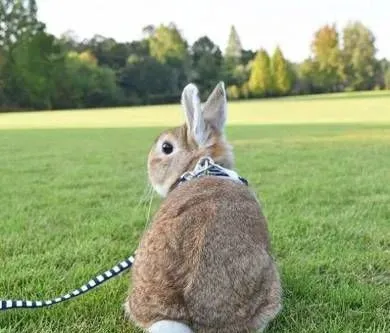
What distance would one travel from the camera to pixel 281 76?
68750mm

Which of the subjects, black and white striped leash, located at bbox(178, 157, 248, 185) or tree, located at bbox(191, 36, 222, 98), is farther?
tree, located at bbox(191, 36, 222, 98)

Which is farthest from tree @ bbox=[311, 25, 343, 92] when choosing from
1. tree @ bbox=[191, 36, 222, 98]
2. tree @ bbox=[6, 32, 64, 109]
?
tree @ bbox=[6, 32, 64, 109]

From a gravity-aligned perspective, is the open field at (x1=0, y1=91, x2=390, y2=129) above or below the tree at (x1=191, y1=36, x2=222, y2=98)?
below

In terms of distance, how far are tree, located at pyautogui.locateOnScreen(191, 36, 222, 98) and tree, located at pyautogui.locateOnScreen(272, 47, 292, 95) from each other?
6249 millimetres

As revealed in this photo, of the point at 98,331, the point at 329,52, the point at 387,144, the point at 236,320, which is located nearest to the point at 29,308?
the point at 98,331

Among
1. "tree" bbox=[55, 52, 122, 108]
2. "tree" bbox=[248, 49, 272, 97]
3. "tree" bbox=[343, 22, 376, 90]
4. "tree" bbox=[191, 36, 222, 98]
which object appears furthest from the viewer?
"tree" bbox=[343, 22, 376, 90]

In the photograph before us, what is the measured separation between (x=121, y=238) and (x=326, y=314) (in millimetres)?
2004

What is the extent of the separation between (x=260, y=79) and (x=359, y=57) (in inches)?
494

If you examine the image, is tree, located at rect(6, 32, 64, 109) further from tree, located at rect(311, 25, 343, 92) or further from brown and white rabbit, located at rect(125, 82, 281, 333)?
brown and white rabbit, located at rect(125, 82, 281, 333)

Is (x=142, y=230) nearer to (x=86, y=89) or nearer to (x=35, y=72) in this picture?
(x=86, y=89)

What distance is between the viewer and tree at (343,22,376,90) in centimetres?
6875

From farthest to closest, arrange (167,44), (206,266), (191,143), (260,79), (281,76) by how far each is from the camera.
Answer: (167,44) < (281,76) < (260,79) < (191,143) < (206,266)

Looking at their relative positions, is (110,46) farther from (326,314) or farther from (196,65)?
(326,314)

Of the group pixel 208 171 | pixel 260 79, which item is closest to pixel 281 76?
pixel 260 79
